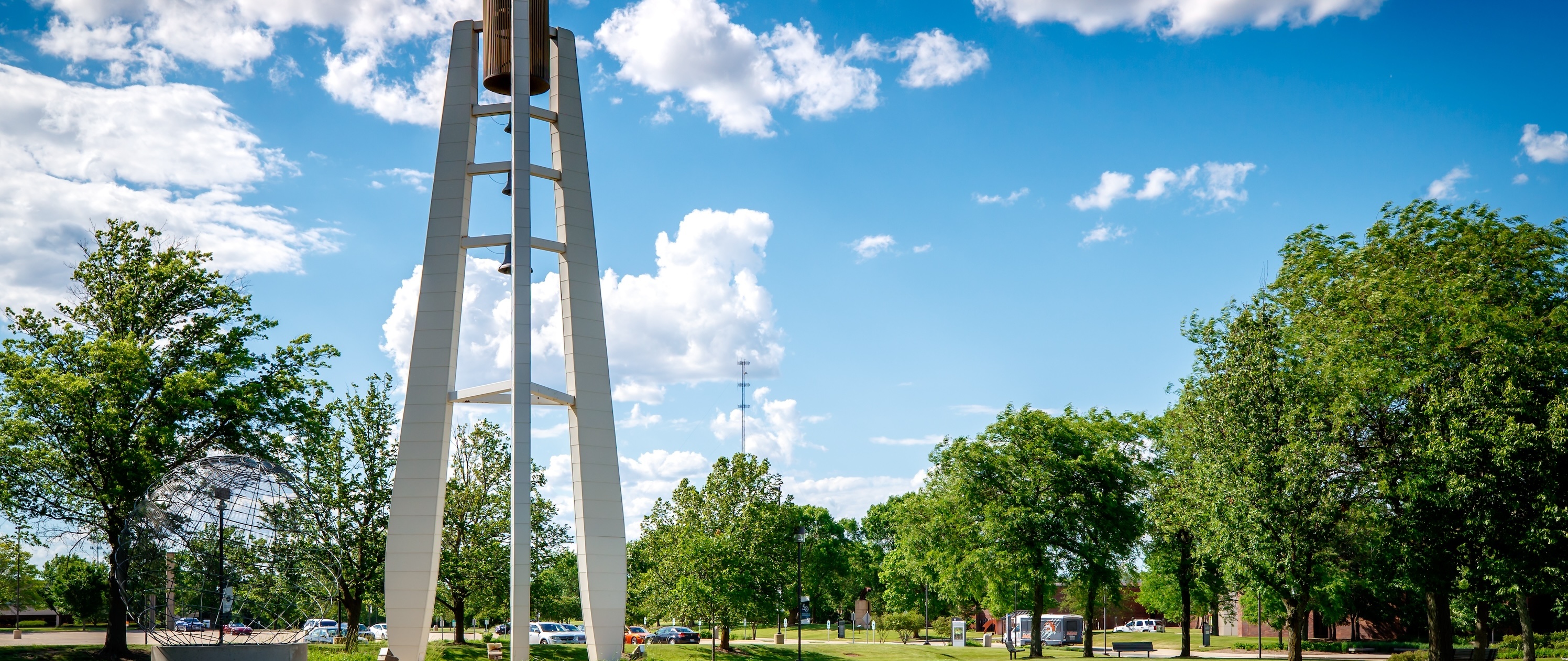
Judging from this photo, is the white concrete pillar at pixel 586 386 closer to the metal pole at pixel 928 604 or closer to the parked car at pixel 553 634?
the parked car at pixel 553 634

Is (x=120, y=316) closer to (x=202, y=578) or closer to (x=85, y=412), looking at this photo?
(x=85, y=412)

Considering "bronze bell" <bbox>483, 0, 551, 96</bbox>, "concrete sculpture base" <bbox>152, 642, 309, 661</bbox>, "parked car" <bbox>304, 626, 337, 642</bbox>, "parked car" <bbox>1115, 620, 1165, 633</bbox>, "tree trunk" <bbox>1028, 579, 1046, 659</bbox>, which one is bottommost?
"parked car" <bbox>1115, 620, 1165, 633</bbox>

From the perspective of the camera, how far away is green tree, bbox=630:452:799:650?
4544 centimetres

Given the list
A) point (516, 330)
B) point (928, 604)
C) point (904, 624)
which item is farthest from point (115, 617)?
point (928, 604)

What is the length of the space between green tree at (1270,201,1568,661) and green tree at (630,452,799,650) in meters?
22.9

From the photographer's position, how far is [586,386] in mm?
28062

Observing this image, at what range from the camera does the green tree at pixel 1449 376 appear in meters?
30.5

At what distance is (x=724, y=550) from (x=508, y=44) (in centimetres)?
2474

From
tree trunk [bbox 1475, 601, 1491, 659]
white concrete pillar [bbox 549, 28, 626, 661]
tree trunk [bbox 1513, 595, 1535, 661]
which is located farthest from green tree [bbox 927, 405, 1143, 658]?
white concrete pillar [bbox 549, 28, 626, 661]

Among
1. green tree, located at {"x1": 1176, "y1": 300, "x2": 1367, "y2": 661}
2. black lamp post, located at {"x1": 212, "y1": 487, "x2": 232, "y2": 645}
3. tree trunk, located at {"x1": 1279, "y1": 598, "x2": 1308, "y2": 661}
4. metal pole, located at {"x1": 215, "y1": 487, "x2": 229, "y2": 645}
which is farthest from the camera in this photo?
tree trunk, located at {"x1": 1279, "y1": 598, "x2": 1308, "y2": 661}

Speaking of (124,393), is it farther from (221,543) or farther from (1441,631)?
(1441,631)

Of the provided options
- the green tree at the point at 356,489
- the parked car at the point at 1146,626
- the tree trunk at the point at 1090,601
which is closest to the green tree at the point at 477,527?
the green tree at the point at 356,489

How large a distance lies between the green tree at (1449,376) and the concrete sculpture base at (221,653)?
2844 cm

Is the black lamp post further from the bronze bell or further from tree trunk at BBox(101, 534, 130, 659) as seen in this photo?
the bronze bell
